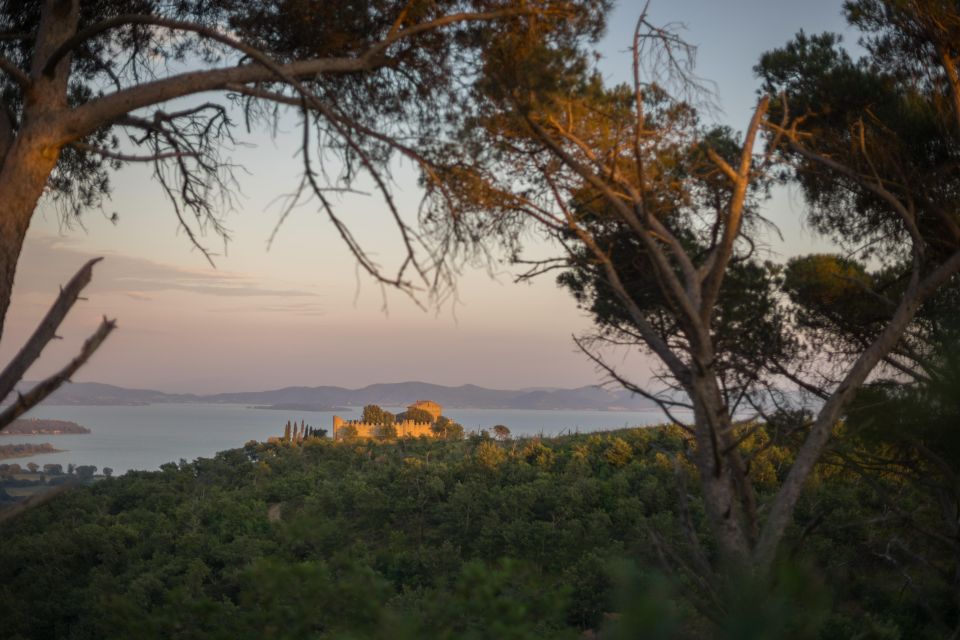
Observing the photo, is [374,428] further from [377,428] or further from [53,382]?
[53,382]

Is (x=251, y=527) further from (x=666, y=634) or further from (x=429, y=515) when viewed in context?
(x=666, y=634)

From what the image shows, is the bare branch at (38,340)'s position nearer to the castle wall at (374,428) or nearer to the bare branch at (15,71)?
the bare branch at (15,71)

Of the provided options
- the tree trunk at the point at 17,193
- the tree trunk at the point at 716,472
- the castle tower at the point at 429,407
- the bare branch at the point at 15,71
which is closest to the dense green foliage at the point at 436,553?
the tree trunk at the point at 716,472

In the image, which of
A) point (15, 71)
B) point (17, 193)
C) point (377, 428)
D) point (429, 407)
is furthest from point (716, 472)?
point (429, 407)

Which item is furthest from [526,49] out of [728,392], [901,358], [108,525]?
[108,525]

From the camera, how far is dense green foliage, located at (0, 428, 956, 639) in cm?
306

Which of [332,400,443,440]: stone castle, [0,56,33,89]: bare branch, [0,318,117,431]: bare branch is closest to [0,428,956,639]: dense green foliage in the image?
[0,318,117,431]: bare branch

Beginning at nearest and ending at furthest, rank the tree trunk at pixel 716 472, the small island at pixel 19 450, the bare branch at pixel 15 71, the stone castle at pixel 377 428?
the small island at pixel 19 450 < the bare branch at pixel 15 71 < the tree trunk at pixel 716 472 < the stone castle at pixel 377 428

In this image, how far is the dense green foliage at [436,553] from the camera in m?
3.06

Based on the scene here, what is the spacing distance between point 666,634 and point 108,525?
1446 centimetres

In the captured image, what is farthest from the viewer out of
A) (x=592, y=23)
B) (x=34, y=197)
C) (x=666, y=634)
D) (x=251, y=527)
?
(x=251, y=527)

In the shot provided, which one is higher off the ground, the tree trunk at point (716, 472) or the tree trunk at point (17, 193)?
the tree trunk at point (17, 193)

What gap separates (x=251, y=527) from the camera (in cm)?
1182

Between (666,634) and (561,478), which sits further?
(561,478)
